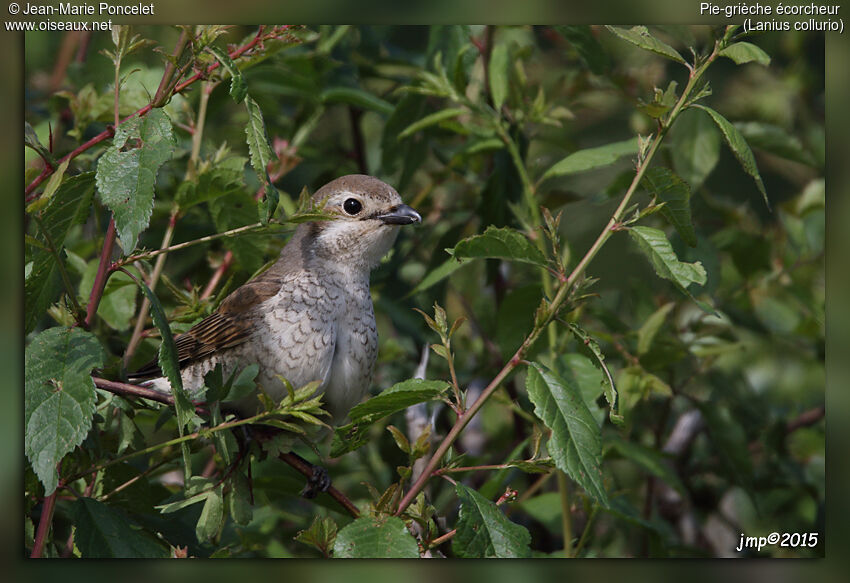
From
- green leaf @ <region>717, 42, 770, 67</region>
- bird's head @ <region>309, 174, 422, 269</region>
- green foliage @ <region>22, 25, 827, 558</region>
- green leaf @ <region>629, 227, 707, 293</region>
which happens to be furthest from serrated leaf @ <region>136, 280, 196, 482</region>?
green leaf @ <region>717, 42, 770, 67</region>

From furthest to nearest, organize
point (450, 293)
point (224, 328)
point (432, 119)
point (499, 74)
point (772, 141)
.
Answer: point (450, 293), point (772, 141), point (499, 74), point (432, 119), point (224, 328)

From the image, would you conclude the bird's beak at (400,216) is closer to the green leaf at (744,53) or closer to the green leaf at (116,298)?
the green leaf at (116,298)

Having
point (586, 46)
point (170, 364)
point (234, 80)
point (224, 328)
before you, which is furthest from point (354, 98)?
point (170, 364)

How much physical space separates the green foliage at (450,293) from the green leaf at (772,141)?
0.5 inches

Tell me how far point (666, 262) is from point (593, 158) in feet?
3.37

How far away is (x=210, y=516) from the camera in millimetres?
2287

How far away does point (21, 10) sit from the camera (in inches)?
88.0

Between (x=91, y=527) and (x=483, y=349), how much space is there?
1.98 m

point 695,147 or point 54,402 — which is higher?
point 695,147

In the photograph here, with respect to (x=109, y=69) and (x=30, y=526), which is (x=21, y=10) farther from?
A: (x=30, y=526)

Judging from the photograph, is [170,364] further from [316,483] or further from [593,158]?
[593,158]

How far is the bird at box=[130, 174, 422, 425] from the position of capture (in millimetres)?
2668

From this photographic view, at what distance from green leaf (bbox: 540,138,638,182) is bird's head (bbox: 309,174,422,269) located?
53cm

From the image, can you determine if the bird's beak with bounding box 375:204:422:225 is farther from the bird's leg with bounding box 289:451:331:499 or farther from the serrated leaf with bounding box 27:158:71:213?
the serrated leaf with bounding box 27:158:71:213
